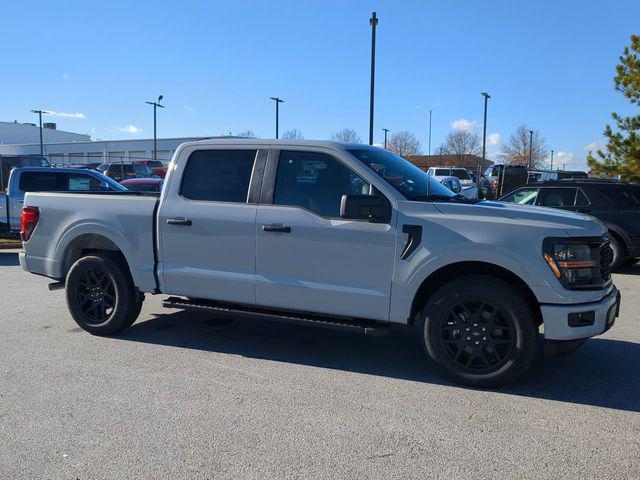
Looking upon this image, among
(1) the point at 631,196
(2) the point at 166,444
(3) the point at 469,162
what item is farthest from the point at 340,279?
(3) the point at 469,162

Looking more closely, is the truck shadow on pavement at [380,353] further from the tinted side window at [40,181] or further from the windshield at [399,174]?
the tinted side window at [40,181]

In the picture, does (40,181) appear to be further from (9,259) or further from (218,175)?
(218,175)

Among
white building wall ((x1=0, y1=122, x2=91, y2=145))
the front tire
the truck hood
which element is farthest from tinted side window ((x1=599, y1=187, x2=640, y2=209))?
white building wall ((x1=0, y1=122, x2=91, y2=145))

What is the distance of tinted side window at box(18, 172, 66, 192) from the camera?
12547 mm

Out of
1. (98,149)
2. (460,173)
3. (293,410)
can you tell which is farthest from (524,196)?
(98,149)

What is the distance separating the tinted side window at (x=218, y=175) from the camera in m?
5.23

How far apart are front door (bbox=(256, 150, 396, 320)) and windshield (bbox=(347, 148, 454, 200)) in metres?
0.21

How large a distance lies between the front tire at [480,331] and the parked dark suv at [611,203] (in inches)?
259

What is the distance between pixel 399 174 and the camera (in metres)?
5.01

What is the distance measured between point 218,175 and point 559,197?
7728mm

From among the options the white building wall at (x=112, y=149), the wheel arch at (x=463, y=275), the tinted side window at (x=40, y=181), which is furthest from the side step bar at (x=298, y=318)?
the white building wall at (x=112, y=149)

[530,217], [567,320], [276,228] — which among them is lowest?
[567,320]

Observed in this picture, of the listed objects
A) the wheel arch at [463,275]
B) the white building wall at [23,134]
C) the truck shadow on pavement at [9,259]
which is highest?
the white building wall at [23,134]

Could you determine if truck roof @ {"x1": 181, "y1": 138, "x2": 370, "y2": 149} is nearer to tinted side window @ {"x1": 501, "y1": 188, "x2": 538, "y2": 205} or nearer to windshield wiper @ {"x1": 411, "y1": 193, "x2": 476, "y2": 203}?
windshield wiper @ {"x1": 411, "y1": 193, "x2": 476, "y2": 203}
